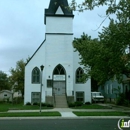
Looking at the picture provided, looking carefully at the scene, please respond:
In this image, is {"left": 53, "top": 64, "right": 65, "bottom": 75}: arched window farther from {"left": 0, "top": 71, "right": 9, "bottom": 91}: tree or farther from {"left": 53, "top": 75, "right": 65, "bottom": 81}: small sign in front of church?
{"left": 0, "top": 71, "right": 9, "bottom": 91}: tree

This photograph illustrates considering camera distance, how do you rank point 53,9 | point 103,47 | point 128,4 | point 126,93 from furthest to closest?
point 53,9
point 126,93
point 103,47
point 128,4

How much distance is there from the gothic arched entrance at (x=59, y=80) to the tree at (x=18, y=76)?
57.2 feet

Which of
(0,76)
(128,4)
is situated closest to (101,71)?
(128,4)

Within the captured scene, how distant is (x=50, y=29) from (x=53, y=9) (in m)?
3.32

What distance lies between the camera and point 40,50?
4159cm

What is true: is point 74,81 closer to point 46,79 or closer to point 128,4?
point 46,79

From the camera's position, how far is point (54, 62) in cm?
4100

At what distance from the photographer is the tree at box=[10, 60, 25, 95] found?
5716 cm

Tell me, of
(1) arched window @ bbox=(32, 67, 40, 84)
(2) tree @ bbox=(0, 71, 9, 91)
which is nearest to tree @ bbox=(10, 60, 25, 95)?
(1) arched window @ bbox=(32, 67, 40, 84)

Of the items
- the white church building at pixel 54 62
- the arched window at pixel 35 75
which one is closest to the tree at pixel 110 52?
the white church building at pixel 54 62

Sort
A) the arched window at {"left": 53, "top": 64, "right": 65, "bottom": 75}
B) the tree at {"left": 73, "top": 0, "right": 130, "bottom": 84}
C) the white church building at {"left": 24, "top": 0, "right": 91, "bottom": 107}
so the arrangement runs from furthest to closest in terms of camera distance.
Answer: the arched window at {"left": 53, "top": 64, "right": 65, "bottom": 75} → the white church building at {"left": 24, "top": 0, "right": 91, "bottom": 107} → the tree at {"left": 73, "top": 0, "right": 130, "bottom": 84}

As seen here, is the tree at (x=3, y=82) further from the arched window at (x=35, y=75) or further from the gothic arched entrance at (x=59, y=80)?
the gothic arched entrance at (x=59, y=80)

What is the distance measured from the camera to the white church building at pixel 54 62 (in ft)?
134

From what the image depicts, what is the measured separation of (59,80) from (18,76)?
1809 centimetres
